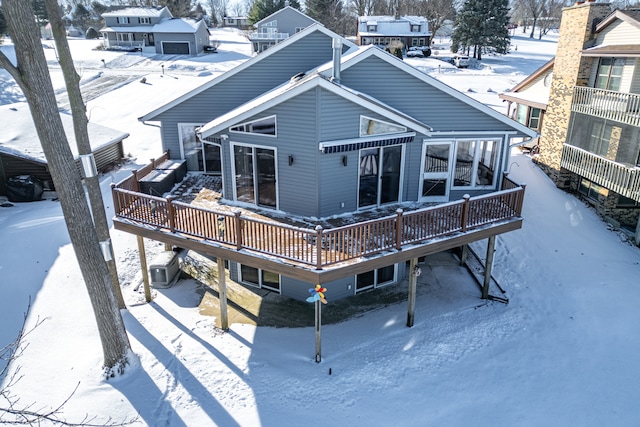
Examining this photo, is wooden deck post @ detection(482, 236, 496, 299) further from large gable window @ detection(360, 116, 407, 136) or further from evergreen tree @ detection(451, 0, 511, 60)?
evergreen tree @ detection(451, 0, 511, 60)

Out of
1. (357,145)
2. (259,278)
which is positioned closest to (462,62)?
(357,145)

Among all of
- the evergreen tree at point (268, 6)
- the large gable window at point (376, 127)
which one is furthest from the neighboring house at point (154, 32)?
the large gable window at point (376, 127)

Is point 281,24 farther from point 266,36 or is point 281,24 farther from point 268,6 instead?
point 268,6

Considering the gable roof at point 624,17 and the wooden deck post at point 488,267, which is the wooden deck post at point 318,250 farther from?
the gable roof at point 624,17

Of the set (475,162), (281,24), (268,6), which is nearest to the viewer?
(475,162)

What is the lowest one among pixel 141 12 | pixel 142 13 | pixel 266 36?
pixel 266 36

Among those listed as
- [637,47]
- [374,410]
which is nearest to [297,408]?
[374,410]
